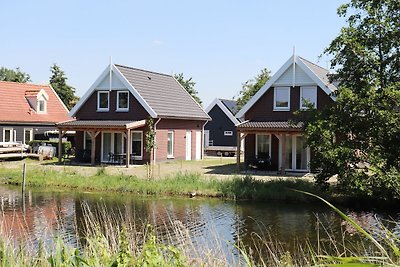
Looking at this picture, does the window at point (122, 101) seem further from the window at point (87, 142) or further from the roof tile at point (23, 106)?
the roof tile at point (23, 106)

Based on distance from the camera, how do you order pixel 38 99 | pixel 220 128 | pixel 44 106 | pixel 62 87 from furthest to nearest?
pixel 62 87 < pixel 220 128 < pixel 44 106 < pixel 38 99

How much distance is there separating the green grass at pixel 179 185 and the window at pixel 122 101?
767 centimetres

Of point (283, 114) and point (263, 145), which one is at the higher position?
point (283, 114)

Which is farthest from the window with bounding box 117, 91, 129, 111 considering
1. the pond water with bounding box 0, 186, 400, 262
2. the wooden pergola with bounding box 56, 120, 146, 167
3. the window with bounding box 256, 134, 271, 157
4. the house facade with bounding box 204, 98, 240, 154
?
the house facade with bounding box 204, 98, 240, 154

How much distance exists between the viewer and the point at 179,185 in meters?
19.2

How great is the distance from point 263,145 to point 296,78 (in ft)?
12.9

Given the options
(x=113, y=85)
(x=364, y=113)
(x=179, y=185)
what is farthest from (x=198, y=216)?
(x=113, y=85)

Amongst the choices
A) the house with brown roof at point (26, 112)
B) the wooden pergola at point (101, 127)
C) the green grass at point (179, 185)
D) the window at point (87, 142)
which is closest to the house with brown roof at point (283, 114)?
the green grass at point (179, 185)

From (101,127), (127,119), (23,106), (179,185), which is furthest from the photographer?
(23,106)

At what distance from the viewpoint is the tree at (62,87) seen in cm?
5666

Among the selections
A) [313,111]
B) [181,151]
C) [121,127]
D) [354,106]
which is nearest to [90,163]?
[121,127]

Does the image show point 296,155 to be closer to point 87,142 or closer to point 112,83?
point 112,83

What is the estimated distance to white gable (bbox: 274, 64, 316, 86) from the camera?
24558 millimetres

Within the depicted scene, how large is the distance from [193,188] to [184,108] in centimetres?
1387
